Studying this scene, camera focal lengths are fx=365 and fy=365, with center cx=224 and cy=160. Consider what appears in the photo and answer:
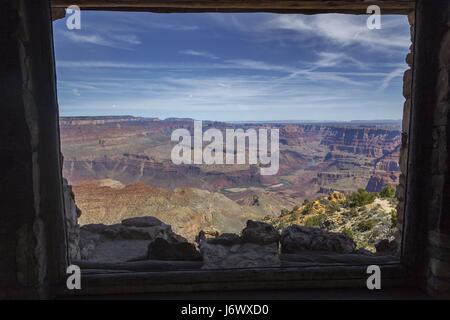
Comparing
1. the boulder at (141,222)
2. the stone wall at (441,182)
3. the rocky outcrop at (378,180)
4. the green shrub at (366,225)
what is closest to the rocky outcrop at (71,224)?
the boulder at (141,222)

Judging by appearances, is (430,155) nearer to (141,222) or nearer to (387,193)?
(141,222)

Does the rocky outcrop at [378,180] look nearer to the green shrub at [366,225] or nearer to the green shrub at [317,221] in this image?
the green shrub at [317,221]

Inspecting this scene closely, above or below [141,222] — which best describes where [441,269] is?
above

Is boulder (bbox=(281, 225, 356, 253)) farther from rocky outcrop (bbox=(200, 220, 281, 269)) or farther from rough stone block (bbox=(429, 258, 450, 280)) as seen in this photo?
rough stone block (bbox=(429, 258, 450, 280))

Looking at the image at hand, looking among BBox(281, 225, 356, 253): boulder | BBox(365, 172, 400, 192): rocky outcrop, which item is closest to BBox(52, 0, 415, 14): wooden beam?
BBox(281, 225, 356, 253): boulder

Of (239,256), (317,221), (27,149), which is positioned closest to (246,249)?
(239,256)
